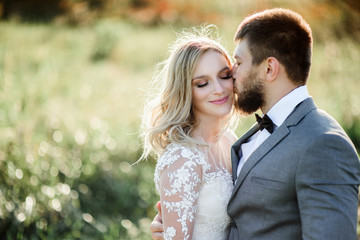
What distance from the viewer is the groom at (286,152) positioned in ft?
5.91

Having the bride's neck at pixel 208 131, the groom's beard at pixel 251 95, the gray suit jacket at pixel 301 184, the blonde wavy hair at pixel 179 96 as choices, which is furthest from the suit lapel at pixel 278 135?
the bride's neck at pixel 208 131

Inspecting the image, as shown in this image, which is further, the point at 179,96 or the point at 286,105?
the point at 179,96

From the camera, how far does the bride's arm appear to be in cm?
240

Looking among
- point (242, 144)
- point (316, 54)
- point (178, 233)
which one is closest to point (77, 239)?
point (178, 233)

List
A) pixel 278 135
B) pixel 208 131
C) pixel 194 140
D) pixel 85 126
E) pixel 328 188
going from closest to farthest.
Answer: pixel 328 188
pixel 278 135
pixel 194 140
pixel 208 131
pixel 85 126

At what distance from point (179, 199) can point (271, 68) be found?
3.32 feet

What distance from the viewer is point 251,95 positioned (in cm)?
244

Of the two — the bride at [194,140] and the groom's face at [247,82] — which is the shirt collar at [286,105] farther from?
the bride at [194,140]

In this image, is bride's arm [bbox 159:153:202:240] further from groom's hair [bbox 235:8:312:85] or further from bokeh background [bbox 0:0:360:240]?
bokeh background [bbox 0:0:360:240]

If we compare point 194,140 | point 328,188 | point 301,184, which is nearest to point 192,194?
point 194,140

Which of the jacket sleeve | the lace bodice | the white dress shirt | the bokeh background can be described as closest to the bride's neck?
the lace bodice

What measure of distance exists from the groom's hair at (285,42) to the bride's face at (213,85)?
38cm

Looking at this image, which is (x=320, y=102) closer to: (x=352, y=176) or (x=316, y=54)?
(x=316, y=54)

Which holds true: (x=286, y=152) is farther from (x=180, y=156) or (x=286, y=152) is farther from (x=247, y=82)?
(x=180, y=156)
